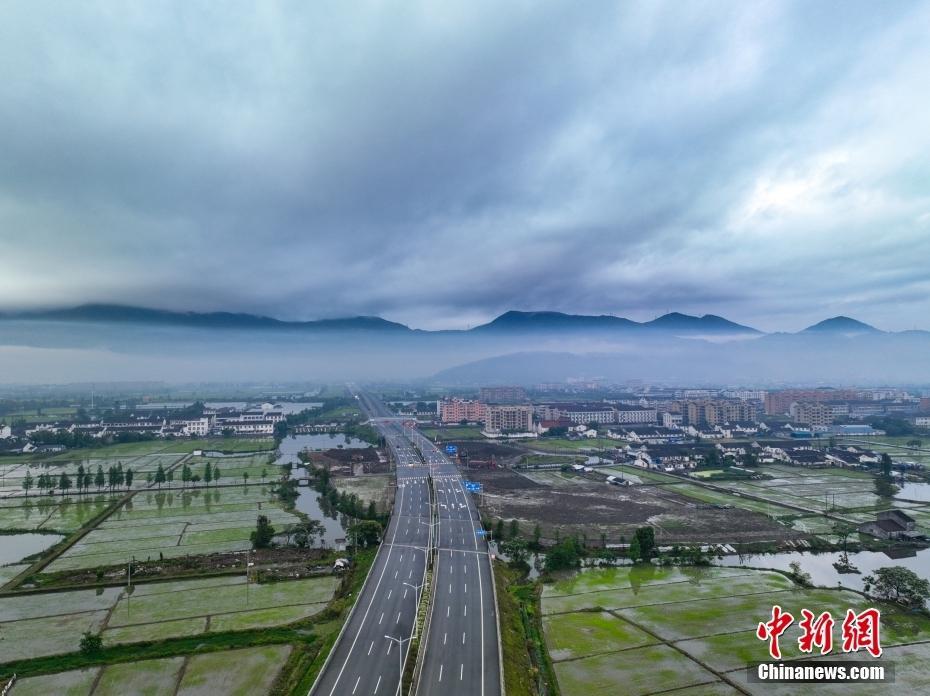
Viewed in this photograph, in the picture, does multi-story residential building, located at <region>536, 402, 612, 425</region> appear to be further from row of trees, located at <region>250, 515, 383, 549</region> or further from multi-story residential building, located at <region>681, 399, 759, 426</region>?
row of trees, located at <region>250, 515, 383, 549</region>

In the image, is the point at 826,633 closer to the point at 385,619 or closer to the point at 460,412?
the point at 385,619

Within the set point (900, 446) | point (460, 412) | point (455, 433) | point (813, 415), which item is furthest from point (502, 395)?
point (900, 446)

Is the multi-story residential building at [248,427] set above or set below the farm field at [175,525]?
above

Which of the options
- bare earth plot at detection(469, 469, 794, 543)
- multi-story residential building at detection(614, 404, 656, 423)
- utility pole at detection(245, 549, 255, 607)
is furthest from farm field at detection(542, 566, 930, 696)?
multi-story residential building at detection(614, 404, 656, 423)

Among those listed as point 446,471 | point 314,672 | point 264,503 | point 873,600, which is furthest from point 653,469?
point 314,672

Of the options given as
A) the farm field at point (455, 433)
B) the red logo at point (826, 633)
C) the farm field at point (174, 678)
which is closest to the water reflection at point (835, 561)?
the red logo at point (826, 633)

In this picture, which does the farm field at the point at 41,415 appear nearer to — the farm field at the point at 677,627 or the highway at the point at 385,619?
the highway at the point at 385,619
